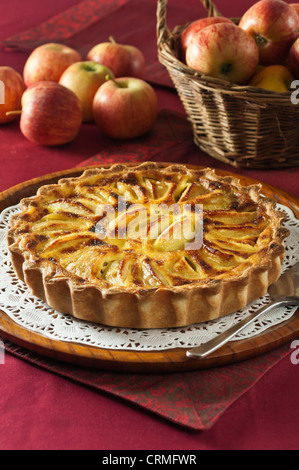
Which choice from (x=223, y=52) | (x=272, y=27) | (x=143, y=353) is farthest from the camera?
(x=272, y=27)

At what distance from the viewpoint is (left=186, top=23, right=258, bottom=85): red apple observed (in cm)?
273

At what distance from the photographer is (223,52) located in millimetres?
2730

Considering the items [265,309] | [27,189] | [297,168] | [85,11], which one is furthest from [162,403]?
[85,11]

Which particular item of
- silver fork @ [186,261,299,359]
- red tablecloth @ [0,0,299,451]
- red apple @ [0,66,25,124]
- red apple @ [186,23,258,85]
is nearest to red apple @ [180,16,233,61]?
red apple @ [186,23,258,85]

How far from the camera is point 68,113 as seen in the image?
3.08m

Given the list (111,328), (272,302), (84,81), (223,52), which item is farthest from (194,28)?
(111,328)

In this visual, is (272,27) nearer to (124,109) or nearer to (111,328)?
(124,109)

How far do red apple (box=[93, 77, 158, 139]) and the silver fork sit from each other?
1.34 meters

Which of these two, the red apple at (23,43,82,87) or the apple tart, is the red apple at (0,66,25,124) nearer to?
the red apple at (23,43,82,87)

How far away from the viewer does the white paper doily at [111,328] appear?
72.5 inches

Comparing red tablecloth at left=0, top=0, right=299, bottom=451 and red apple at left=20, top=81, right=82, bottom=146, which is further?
red apple at left=20, top=81, right=82, bottom=146

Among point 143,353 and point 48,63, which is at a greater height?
point 48,63

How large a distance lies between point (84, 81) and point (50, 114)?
0.38 m

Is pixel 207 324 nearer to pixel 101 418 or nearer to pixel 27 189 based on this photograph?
pixel 101 418
